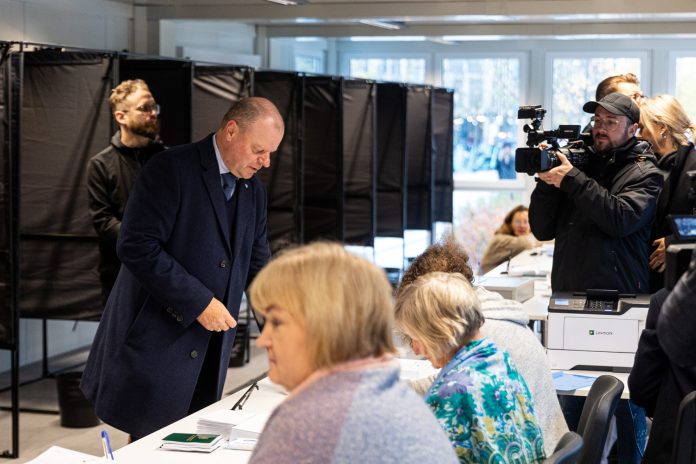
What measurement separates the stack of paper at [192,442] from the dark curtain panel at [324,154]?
539cm

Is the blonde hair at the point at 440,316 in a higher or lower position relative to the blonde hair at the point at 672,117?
lower

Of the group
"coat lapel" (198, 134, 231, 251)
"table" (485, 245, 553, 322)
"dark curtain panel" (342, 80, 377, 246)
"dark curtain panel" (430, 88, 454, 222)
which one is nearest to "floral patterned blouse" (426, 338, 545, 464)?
"coat lapel" (198, 134, 231, 251)

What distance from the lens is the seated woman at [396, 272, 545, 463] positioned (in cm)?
219

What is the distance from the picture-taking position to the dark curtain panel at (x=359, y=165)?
8805 millimetres

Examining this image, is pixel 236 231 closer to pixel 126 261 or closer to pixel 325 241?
pixel 126 261

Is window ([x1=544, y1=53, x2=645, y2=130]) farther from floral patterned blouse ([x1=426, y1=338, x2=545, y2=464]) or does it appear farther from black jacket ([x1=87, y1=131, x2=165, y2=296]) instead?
floral patterned blouse ([x1=426, y1=338, x2=545, y2=464])

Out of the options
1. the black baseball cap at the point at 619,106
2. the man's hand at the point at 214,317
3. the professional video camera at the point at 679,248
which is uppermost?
the black baseball cap at the point at 619,106

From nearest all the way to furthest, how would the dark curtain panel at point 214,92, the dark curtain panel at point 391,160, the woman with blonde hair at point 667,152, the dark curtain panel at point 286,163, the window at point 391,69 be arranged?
the woman with blonde hair at point 667,152, the dark curtain panel at point 214,92, the dark curtain panel at point 286,163, the dark curtain panel at point 391,160, the window at point 391,69

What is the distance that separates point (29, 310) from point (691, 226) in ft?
14.0

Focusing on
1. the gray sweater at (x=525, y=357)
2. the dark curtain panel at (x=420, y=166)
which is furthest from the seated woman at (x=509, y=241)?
the gray sweater at (x=525, y=357)

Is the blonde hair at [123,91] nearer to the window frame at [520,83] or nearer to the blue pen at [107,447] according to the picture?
the blue pen at [107,447]

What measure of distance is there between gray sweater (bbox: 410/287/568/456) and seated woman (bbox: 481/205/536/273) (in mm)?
4422

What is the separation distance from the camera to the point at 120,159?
211 inches

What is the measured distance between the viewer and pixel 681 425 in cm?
247
